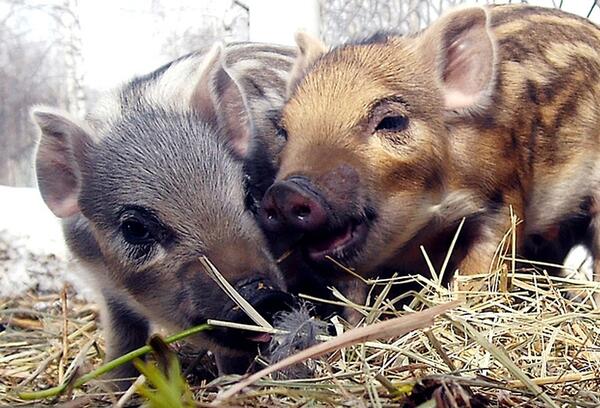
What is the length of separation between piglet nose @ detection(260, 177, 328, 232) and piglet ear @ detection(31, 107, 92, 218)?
2.02ft

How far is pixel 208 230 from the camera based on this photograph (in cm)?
192

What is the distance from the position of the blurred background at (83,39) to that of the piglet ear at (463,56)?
57cm

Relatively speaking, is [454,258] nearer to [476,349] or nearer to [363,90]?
[363,90]

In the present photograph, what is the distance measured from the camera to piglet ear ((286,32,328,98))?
247cm

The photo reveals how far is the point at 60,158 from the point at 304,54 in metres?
0.78

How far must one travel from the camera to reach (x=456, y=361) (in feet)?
5.26

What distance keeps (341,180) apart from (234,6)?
301 cm

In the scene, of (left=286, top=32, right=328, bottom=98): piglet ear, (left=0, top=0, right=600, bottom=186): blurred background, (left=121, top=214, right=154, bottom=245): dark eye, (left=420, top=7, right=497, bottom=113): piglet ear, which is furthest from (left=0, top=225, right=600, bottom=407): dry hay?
(left=0, top=0, right=600, bottom=186): blurred background

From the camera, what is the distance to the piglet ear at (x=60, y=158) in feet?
7.33

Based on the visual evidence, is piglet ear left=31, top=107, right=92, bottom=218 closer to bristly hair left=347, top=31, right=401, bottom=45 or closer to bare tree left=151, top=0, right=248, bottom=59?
bristly hair left=347, top=31, right=401, bottom=45

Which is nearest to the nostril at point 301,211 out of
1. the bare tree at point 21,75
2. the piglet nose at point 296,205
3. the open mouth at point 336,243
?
the piglet nose at point 296,205

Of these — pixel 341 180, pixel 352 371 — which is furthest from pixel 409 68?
pixel 352 371

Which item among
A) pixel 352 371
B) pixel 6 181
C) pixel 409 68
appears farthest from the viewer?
pixel 6 181

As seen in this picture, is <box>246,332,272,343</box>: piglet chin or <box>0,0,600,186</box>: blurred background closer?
<box>246,332,272,343</box>: piglet chin
